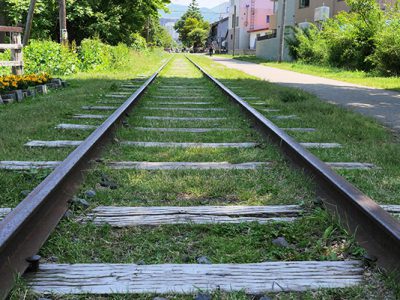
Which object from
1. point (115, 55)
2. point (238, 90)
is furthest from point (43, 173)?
point (115, 55)

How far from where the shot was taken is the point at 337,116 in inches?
266

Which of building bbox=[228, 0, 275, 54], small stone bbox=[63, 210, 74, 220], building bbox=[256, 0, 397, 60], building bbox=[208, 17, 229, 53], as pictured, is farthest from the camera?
building bbox=[208, 17, 229, 53]

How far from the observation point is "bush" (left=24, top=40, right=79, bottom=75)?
41.9 feet

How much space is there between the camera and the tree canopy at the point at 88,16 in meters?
22.0

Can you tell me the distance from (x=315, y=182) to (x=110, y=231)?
1502 millimetres

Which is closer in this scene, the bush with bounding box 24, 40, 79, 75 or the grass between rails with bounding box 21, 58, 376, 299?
the grass between rails with bounding box 21, 58, 376, 299

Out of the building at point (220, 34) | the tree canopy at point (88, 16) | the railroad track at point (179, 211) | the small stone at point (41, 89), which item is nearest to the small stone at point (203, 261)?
the railroad track at point (179, 211)

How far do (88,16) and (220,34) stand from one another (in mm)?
85562

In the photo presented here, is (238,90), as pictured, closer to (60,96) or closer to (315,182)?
(60,96)

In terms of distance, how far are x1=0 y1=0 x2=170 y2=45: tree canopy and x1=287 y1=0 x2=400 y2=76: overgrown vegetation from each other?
1024 centimetres

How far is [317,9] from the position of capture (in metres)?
31.3

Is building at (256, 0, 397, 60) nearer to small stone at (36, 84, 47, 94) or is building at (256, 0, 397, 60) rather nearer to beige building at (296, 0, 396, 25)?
beige building at (296, 0, 396, 25)

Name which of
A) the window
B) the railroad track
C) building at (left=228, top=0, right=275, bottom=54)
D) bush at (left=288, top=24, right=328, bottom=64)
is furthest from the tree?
the railroad track

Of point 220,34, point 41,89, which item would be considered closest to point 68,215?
point 41,89
